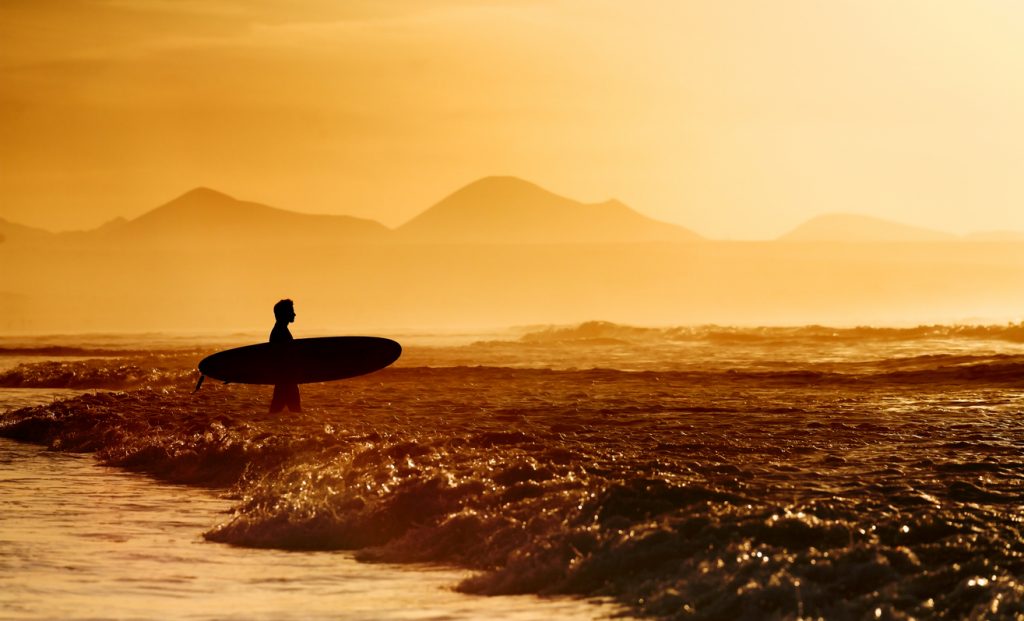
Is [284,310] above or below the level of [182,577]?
above

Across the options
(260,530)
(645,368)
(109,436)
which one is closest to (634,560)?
(260,530)

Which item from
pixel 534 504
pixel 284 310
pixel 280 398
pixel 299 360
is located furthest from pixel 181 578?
pixel 299 360

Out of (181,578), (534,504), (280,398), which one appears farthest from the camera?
(280,398)

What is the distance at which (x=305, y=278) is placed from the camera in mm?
199500

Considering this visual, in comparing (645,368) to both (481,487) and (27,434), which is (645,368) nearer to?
(27,434)

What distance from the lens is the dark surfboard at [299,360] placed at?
19.1 m

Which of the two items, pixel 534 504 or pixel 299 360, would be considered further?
pixel 299 360

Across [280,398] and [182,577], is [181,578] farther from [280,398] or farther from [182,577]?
[280,398]

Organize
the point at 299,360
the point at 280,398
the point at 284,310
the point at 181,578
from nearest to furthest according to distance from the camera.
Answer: the point at 181,578 < the point at 284,310 < the point at 280,398 < the point at 299,360

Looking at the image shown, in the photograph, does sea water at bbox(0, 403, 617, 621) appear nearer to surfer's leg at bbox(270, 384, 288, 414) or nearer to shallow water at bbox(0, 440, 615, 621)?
shallow water at bbox(0, 440, 615, 621)

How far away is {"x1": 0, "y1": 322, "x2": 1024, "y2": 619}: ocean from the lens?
798cm

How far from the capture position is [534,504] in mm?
10281

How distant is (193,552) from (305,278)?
631 ft

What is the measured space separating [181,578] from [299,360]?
35.0 feet
